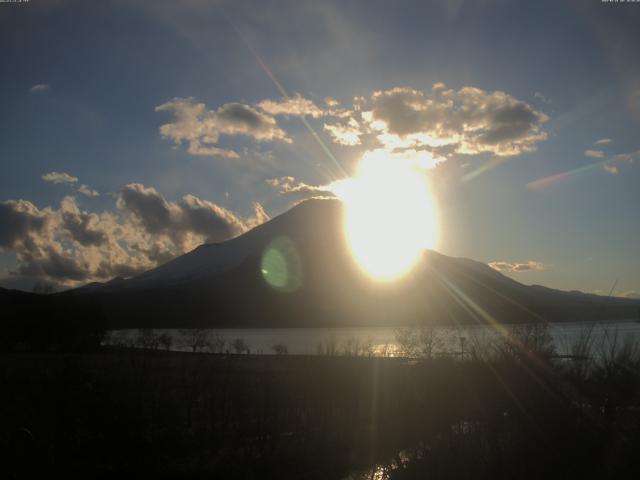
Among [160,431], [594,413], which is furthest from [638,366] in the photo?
[160,431]

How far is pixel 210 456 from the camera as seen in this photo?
63.1 ft

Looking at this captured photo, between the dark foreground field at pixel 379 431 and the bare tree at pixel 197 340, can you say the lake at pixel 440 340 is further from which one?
the dark foreground field at pixel 379 431

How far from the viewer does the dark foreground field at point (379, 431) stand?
41.5ft

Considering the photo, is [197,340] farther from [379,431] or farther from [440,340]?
[379,431]

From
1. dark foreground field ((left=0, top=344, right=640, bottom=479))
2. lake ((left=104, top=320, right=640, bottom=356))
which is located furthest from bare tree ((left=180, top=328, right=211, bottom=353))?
dark foreground field ((left=0, top=344, right=640, bottom=479))

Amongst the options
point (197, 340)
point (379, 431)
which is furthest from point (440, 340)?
point (379, 431)

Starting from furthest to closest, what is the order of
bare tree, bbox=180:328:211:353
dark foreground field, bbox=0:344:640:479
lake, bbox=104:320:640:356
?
bare tree, bbox=180:328:211:353 → lake, bbox=104:320:640:356 → dark foreground field, bbox=0:344:640:479

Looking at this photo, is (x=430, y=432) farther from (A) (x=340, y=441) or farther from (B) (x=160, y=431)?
(B) (x=160, y=431)

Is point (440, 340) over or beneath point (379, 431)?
over

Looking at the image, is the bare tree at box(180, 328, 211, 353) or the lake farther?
the bare tree at box(180, 328, 211, 353)

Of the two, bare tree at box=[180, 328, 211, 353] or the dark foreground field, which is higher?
the dark foreground field

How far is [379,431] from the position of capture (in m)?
23.5

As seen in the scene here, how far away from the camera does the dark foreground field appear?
12.7 m

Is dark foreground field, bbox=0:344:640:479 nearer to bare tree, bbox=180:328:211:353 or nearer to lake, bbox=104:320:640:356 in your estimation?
lake, bbox=104:320:640:356
